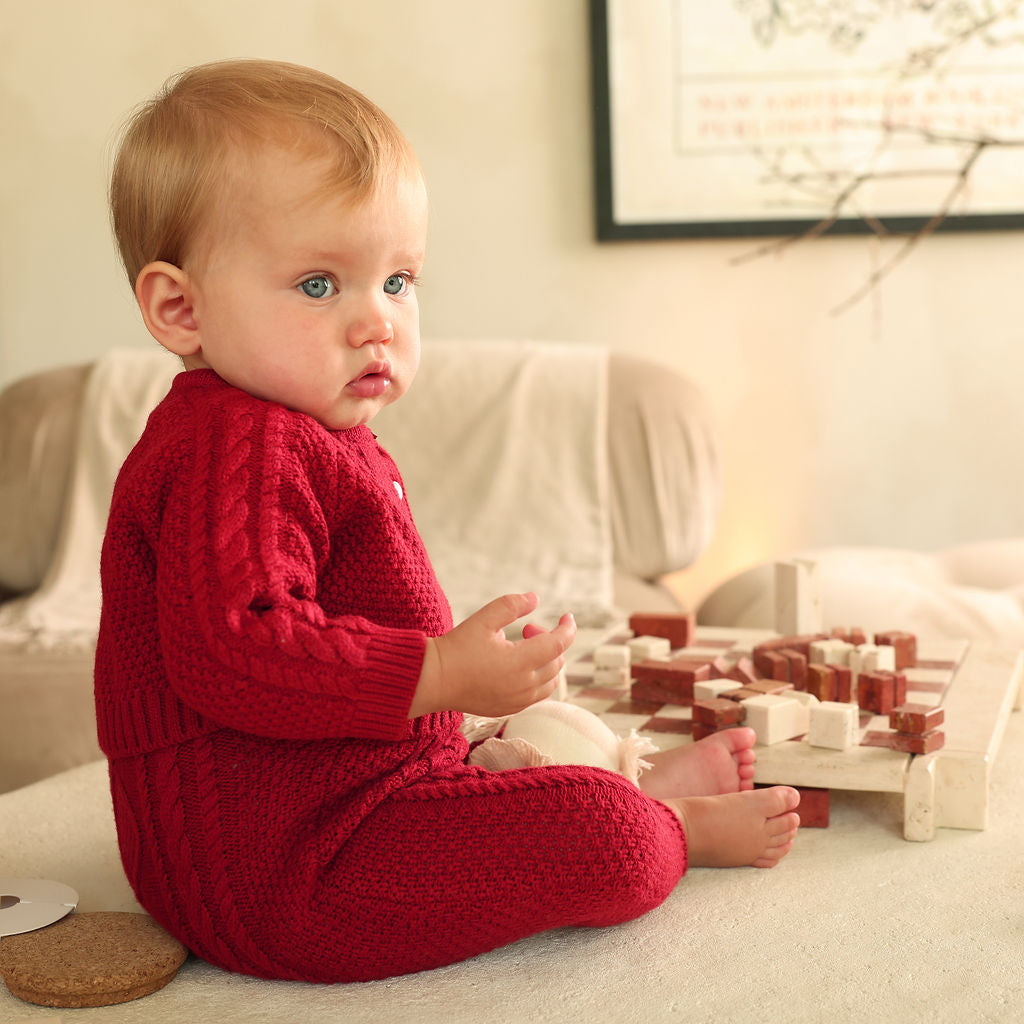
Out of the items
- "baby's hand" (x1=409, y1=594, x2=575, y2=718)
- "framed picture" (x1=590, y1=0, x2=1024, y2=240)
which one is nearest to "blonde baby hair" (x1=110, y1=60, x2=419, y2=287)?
"baby's hand" (x1=409, y1=594, x2=575, y2=718)

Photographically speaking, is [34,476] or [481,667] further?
[34,476]

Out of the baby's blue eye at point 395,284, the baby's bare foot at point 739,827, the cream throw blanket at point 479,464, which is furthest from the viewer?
the cream throw blanket at point 479,464

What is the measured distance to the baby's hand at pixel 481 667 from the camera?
2.56 ft

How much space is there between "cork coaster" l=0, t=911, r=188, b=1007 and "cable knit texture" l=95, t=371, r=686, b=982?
0.09 feet

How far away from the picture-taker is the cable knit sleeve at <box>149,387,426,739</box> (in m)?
0.75

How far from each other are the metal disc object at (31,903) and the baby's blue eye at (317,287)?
1.64 ft

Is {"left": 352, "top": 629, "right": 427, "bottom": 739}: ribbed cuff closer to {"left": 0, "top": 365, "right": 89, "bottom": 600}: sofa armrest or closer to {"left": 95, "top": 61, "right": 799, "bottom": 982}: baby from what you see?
{"left": 95, "top": 61, "right": 799, "bottom": 982}: baby

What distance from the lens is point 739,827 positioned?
0.99 meters

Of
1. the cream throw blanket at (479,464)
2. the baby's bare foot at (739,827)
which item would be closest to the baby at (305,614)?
the baby's bare foot at (739,827)

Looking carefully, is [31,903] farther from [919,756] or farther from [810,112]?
[810,112]

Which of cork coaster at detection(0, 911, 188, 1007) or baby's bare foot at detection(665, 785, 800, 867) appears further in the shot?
baby's bare foot at detection(665, 785, 800, 867)

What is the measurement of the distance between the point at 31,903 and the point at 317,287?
523mm

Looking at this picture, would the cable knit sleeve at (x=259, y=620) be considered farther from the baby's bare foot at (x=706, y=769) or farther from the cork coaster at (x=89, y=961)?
the baby's bare foot at (x=706, y=769)

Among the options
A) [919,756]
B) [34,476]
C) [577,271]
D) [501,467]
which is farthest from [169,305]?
[577,271]
